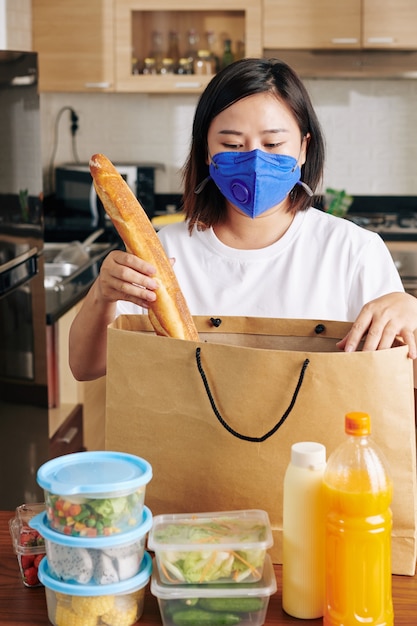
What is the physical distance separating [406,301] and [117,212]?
400 millimetres

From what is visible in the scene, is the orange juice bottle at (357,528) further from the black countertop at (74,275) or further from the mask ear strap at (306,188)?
the black countertop at (74,275)

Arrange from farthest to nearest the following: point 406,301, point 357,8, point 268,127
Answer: point 357,8, point 268,127, point 406,301

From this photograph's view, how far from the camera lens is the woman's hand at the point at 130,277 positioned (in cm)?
125

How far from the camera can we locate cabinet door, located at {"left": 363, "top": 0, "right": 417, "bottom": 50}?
4043 millimetres

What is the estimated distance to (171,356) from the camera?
108 centimetres

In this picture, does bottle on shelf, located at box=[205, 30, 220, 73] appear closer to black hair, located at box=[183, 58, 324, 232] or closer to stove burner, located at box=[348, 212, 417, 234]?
stove burner, located at box=[348, 212, 417, 234]

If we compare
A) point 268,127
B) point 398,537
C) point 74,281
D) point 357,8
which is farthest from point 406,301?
point 357,8

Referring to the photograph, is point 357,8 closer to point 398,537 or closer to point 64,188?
point 64,188

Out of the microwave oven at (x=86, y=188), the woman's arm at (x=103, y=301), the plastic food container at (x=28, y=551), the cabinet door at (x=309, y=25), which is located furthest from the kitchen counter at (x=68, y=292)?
the plastic food container at (x=28, y=551)

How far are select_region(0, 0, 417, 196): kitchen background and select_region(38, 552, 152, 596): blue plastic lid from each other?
3741 mm

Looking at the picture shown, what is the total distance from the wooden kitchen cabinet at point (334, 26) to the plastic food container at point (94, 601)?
3481 mm

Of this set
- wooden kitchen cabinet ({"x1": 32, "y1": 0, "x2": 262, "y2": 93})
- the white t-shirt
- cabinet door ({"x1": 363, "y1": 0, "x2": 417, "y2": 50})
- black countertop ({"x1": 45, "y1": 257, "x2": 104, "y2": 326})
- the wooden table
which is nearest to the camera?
the wooden table

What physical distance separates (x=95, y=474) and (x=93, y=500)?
4 cm

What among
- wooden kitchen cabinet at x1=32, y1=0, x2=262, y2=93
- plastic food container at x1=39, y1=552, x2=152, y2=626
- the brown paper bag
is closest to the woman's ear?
the brown paper bag
